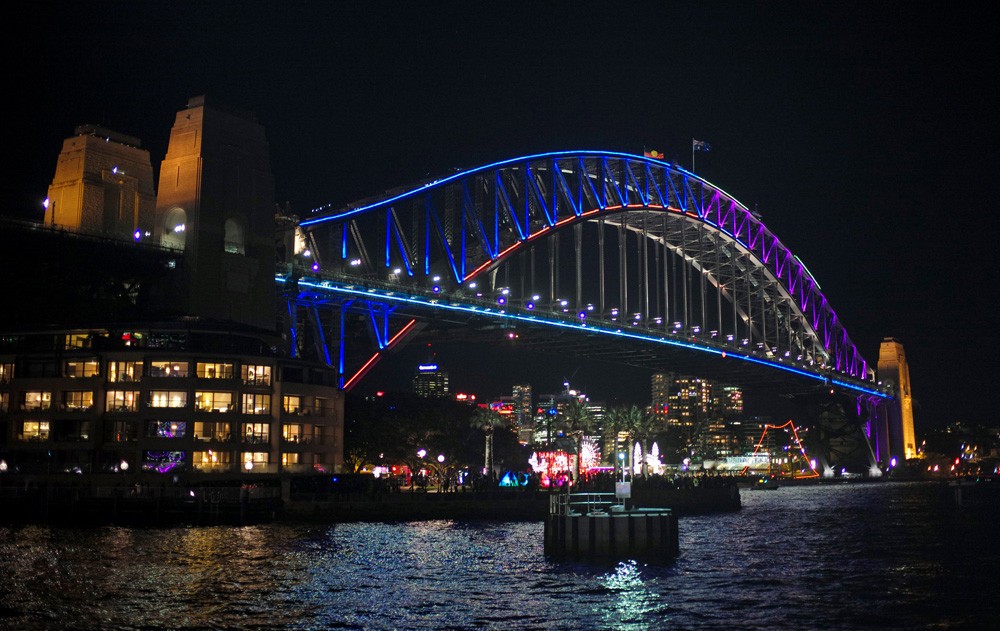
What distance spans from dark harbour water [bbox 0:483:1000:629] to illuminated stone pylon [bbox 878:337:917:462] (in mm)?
133720

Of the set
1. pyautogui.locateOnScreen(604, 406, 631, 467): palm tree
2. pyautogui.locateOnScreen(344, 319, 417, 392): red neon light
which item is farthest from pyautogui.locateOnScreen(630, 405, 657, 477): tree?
pyautogui.locateOnScreen(344, 319, 417, 392): red neon light

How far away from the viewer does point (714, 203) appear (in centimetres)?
15575

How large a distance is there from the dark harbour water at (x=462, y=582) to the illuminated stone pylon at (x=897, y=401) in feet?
439

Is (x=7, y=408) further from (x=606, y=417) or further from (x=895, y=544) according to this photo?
(x=606, y=417)

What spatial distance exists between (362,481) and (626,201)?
62.4 meters

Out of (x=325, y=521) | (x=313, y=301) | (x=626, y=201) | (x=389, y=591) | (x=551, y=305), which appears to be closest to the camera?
(x=389, y=591)

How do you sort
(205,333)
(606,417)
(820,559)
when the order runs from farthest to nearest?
(606,417) → (205,333) → (820,559)

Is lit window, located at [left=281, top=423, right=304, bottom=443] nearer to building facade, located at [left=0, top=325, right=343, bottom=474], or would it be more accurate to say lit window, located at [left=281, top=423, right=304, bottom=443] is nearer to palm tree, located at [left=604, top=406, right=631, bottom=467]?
building facade, located at [left=0, top=325, right=343, bottom=474]

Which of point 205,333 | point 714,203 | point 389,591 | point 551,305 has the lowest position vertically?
point 389,591

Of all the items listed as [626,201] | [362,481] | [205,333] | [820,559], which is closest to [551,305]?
[626,201]

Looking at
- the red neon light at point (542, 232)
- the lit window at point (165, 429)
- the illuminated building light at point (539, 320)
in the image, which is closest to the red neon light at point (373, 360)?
the illuminated building light at point (539, 320)

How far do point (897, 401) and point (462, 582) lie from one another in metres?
163

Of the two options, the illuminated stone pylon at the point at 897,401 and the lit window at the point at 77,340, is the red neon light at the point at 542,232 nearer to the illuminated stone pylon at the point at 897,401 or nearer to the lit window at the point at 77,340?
the lit window at the point at 77,340

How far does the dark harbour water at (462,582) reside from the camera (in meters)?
33.9
